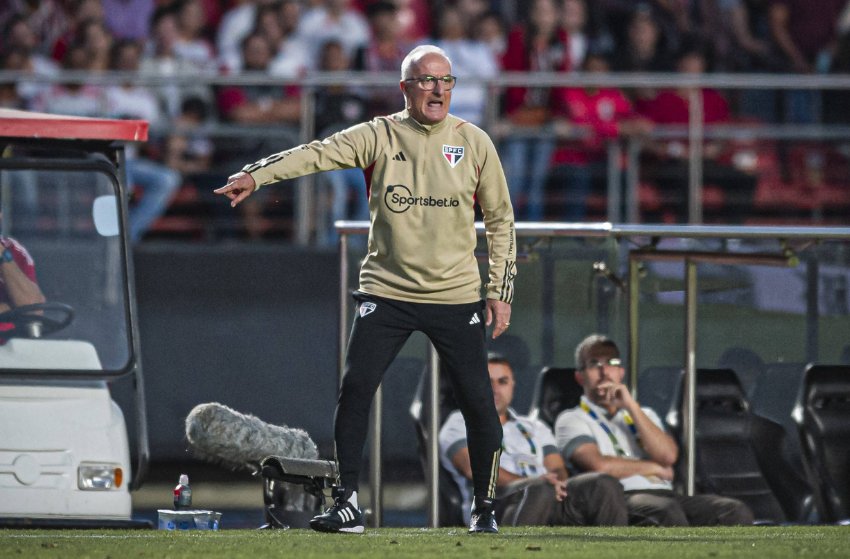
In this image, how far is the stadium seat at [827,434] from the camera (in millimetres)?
10828

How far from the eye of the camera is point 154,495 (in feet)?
47.5

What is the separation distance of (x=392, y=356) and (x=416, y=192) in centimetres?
72

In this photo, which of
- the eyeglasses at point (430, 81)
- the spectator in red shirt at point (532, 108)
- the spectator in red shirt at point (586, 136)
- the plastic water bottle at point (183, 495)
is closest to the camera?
the eyeglasses at point (430, 81)

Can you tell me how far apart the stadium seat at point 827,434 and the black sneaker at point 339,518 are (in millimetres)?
3927

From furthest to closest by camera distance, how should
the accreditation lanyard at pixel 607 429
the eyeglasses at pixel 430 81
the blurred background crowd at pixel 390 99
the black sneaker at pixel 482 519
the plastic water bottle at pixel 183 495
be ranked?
the blurred background crowd at pixel 390 99
the accreditation lanyard at pixel 607 429
the plastic water bottle at pixel 183 495
the black sneaker at pixel 482 519
the eyeglasses at pixel 430 81

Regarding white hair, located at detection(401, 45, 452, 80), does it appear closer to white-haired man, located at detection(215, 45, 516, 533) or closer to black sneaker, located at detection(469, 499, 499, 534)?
white-haired man, located at detection(215, 45, 516, 533)

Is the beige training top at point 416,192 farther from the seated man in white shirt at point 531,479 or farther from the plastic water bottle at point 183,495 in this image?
the seated man in white shirt at point 531,479

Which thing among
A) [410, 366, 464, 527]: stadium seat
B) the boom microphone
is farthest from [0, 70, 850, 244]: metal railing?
the boom microphone

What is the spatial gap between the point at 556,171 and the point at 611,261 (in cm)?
302

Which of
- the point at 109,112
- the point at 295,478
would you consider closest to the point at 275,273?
the point at 109,112

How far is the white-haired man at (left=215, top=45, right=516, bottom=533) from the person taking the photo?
771 cm

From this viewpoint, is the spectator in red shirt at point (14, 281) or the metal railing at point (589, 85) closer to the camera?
the spectator in red shirt at point (14, 281)

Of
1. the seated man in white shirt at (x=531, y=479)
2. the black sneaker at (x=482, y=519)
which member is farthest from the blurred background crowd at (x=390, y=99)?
the black sneaker at (x=482, y=519)

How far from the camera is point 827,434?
10.9m
